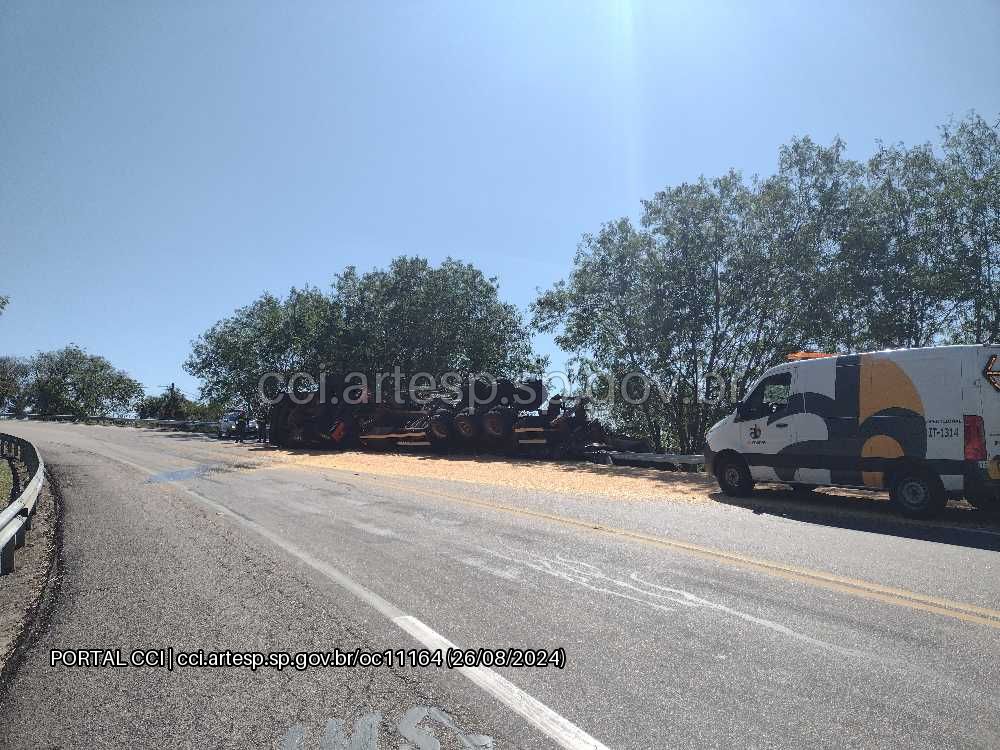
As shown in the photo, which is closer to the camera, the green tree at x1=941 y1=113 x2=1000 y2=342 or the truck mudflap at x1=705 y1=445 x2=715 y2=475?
the truck mudflap at x1=705 y1=445 x2=715 y2=475

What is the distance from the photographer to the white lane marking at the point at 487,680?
2.79 meters

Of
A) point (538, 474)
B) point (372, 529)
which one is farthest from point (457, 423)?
point (372, 529)

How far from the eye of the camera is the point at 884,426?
8.86m

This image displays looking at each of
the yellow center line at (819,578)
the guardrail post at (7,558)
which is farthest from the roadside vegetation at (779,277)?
the guardrail post at (7,558)

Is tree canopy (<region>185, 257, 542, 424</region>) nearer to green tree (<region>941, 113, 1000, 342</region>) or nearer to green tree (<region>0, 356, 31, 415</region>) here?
green tree (<region>941, 113, 1000, 342</region>)

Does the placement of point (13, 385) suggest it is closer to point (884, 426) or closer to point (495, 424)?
point (495, 424)

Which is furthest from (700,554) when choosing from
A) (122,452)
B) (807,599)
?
(122,452)

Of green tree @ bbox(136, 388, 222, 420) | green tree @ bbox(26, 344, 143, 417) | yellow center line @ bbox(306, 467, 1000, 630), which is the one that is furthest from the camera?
green tree @ bbox(26, 344, 143, 417)

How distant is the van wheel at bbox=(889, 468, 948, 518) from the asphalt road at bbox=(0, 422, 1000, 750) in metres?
0.85

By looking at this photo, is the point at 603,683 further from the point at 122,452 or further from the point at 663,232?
the point at 122,452

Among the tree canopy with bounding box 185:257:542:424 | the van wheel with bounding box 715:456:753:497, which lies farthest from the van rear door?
the tree canopy with bounding box 185:257:542:424

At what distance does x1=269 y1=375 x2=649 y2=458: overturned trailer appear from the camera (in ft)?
67.3

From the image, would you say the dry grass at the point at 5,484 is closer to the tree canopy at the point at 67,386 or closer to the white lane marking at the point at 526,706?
the white lane marking at the point at 526,706

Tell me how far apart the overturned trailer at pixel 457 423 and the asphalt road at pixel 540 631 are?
1226cm
